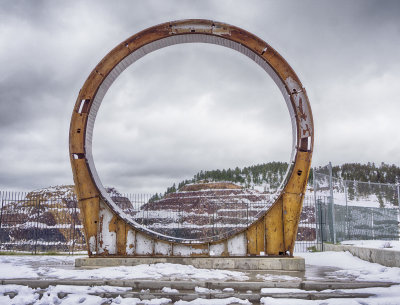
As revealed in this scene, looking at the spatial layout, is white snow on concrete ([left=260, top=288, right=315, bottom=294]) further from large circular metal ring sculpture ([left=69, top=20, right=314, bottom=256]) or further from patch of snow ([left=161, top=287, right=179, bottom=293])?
large circular metal ring sculpture ([left=69, top=20, right=314, bottom=256])

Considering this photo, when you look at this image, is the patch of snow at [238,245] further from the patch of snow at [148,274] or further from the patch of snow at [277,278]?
the patch of snow at [277,278]

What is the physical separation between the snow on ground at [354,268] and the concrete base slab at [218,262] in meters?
0.98

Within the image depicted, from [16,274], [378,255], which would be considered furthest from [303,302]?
[16,274]

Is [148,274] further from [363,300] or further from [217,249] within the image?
[363,300]

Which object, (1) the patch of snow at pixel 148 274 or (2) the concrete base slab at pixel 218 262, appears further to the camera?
(2) the concrete base slab at pixel 218 262

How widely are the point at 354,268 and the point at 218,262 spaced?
10.8 ft

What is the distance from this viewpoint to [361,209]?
13.8 metres

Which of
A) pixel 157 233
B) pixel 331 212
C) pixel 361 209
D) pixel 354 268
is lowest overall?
pixel 354 268

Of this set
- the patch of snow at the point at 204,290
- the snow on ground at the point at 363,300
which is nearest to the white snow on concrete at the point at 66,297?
the patch of snow at the point at 204,290

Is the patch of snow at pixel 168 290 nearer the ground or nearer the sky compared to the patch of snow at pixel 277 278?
nearer the sky

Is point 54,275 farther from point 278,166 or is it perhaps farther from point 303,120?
point 278,166

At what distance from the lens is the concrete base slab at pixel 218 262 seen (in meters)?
8.77

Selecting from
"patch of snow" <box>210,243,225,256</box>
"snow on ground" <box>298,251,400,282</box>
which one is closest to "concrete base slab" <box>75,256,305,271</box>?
"patch of snow" <box>210,243,225,256</box>

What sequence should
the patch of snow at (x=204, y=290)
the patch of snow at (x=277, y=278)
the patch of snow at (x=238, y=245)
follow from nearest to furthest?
1. the patch of snow at (x=204, y=290)
2. the patch of snow at (x=277, y=278)
3. the patch of snow at (x=238, y=245)
